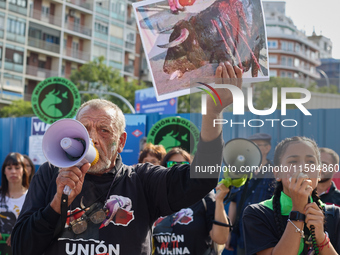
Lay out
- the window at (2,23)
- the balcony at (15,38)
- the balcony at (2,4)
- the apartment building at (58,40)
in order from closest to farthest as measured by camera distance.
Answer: the balcony at (2,4) → the window at (2,23) → the apartment building at (58,40) → the balcony at (15,38)

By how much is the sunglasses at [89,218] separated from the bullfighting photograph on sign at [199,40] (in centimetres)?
67

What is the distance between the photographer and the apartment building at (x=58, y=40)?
48375 mm

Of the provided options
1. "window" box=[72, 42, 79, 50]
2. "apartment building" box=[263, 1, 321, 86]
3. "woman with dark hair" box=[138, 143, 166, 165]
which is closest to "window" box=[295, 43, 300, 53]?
"apartment building" box=[263, 1, 321, 86]

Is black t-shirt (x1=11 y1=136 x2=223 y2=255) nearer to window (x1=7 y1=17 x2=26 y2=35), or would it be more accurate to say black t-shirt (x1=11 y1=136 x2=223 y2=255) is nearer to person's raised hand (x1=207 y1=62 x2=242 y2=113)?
person's raised hand (x1=207 y1=62 x2=242 y2=113)

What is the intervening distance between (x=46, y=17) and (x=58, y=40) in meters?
2.48

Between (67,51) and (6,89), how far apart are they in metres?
8.59

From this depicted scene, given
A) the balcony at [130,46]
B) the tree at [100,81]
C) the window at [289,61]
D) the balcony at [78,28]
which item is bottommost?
the tree at [100,81]

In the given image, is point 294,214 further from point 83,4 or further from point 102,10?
point 102,10

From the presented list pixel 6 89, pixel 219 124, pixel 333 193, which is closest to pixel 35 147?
pixel 333 193

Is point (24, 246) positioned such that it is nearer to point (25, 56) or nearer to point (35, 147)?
point (35, 147)

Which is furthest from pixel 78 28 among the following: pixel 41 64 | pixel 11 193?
pixel 11 193

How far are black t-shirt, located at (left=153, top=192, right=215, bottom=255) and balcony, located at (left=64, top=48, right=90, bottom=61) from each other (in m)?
50.7

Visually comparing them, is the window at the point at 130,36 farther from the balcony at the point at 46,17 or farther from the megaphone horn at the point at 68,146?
the megaphone horn at the point at 68,146

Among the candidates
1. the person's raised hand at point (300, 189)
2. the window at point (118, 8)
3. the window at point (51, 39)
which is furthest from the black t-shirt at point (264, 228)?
the window at point (118, 8)
